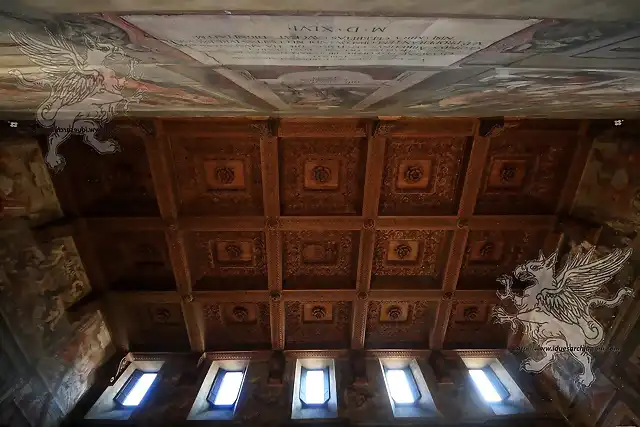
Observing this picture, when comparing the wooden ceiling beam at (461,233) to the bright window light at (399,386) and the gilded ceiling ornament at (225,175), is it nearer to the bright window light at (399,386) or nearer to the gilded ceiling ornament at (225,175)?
the bright window light at (399,386)

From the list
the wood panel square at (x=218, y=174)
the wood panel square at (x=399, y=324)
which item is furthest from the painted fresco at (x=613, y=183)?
the wood panel square at (x=218, y=174)

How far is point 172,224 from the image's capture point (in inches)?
259

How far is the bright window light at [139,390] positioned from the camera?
7.23 meters

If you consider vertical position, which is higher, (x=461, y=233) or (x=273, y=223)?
(x=273, y=223)

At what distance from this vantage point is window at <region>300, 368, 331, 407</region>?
714 centimetres

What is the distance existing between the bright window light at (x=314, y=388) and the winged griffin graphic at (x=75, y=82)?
6.07 meters

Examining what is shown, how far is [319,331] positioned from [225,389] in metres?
2.26

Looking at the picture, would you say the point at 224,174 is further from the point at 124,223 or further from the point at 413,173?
the point at 413,173

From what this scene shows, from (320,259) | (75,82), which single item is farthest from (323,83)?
(320,259)

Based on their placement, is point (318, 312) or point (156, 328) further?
point (156, 328)

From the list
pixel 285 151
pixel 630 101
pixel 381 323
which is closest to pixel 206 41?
pixel 630 101

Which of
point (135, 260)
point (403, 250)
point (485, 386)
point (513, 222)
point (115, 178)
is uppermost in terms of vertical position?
point (115, 178)

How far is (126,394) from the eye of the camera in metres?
7.42

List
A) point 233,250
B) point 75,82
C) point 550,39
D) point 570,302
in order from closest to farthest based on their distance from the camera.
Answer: point 550,39
point 75,82
point 570,302
point 233,250
